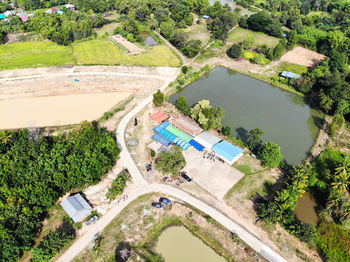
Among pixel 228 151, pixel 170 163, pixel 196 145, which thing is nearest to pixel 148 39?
pixel 196 145

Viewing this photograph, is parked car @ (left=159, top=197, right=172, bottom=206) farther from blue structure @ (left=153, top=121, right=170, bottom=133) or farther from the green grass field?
the green grass field

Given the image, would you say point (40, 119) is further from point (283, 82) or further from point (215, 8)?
point (215, 8)

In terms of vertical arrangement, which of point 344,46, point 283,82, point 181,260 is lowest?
point 181,260

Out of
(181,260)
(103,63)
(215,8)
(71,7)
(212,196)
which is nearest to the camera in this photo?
(181,260)

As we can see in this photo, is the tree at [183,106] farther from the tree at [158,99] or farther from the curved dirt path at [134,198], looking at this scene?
the curved dirt path at [134,198]

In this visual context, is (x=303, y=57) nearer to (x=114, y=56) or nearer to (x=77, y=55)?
(x=114, y=56)

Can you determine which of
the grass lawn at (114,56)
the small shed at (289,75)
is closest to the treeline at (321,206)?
the small shed at (289,75)

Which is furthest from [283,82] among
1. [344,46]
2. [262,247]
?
[262,247]
